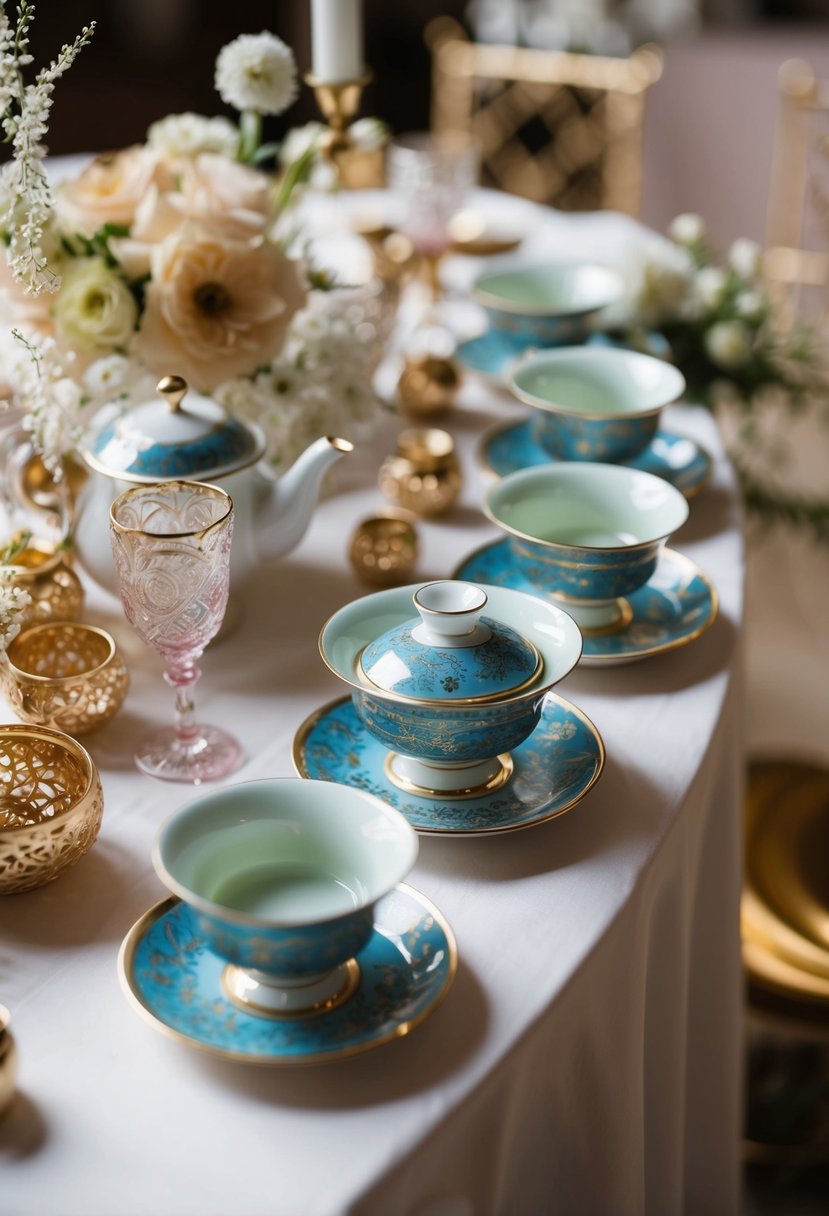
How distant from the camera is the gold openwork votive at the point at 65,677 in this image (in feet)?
3.12

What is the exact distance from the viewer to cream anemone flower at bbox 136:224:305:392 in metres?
1.13

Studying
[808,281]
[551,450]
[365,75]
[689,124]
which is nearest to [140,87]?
[689,124]

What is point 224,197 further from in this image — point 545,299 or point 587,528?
point 545,299

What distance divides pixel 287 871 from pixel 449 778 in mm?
165

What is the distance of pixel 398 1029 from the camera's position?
0.69 m

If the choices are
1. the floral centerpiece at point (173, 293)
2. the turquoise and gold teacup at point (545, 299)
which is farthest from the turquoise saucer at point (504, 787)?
the turquoise and gold teacup at point (545, 299)

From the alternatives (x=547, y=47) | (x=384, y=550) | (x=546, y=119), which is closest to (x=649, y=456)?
(x=384, y=550)

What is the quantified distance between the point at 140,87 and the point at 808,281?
2.59 m

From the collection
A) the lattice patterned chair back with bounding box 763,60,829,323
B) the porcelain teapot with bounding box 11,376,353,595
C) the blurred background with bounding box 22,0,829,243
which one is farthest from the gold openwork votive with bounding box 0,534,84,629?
the blurred background with bounding box 22,0,829,243

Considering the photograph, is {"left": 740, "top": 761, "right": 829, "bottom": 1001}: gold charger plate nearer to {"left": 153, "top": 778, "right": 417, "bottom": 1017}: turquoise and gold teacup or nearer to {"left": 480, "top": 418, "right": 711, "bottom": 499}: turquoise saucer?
{"left": 480, "top": 418, "right": 711, "bottom": 499}: turquoise saucer

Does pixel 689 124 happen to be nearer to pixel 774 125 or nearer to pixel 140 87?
pixel 774 125

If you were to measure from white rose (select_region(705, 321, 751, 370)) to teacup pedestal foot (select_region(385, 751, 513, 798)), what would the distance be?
939 mm

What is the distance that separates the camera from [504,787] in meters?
0.90

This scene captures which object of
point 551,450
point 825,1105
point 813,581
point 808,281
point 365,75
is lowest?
point 825,1105
